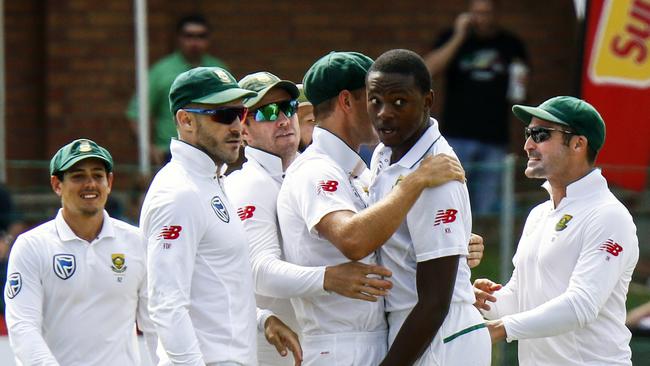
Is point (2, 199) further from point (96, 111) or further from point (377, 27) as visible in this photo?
point (377, 27)

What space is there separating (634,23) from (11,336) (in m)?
4.88

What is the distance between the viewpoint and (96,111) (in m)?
12.4

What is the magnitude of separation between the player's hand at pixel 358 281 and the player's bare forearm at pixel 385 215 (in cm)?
7

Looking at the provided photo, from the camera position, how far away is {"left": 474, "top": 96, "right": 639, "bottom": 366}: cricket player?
17.4 feet

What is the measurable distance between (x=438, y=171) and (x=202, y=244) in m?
0.88

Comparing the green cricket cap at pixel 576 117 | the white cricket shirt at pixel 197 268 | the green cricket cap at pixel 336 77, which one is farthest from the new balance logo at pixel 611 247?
the white cricket shirt at pixel 197 268

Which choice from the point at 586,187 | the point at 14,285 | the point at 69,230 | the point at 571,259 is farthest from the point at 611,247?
the point at 14,285

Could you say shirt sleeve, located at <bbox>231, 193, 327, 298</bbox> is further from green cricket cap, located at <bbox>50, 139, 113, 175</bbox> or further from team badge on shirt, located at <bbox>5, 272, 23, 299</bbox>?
team badge on shirt, located at <bbox>5, 272, 23, 299</bbox>

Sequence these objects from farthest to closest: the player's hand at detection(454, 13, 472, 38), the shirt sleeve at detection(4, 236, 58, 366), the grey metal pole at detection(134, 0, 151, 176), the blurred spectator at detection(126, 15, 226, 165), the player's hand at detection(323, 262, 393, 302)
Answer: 1. the player's hand at detection(454, 13, 472, 38)
2. the blurred spectator at detection(126, 15, 226, 165)
3. the grey metal pole at detection(134, 0, 151, 176)
4. the shirt sleeve at detection(4, 236, 58, 366)
5. the player's hand at detection(323, 262, 393, 302)

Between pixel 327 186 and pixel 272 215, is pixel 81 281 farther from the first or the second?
pixel 327 186

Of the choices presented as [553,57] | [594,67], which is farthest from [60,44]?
[594,67]

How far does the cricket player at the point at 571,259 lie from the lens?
531 cm

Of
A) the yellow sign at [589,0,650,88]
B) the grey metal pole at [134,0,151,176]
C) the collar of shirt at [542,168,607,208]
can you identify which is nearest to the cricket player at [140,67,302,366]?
the collar of shirt at [542,168,607,208]

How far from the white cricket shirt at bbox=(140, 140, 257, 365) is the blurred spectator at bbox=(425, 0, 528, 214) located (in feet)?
20.0
